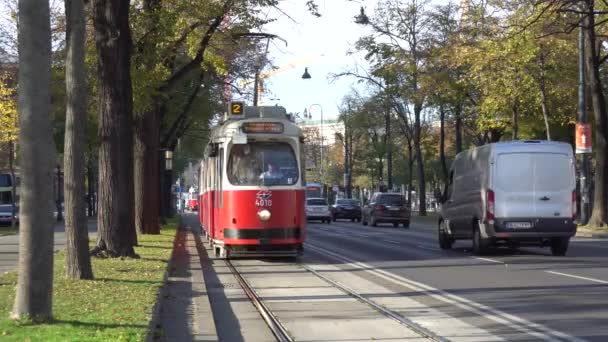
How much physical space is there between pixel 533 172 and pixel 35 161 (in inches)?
570

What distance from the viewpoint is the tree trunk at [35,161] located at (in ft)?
32.6

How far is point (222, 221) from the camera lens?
22000 millimetres

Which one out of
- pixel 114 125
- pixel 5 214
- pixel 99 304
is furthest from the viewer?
pixel 5 214

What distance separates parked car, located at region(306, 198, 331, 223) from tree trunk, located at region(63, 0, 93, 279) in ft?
136

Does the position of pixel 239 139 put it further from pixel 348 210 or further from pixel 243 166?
pixel 348 210

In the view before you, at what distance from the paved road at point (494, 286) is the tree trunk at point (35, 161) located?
4.58m

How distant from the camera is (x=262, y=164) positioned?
71.4 feet

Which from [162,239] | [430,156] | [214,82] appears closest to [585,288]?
[162,239]

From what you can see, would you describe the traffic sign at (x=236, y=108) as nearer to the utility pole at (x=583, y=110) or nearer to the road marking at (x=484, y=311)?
the road marking at (x=484, y=311)

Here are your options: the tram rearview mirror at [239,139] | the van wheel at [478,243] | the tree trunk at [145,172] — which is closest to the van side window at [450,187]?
the van wheel at [478,243]

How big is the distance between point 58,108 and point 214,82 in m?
6.53

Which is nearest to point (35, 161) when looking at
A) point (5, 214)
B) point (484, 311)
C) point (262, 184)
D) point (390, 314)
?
point (390, 314)

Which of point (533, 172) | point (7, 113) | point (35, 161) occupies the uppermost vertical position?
point (7, 113)

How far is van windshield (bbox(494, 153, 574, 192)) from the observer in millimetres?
21906
